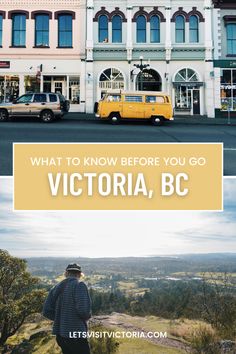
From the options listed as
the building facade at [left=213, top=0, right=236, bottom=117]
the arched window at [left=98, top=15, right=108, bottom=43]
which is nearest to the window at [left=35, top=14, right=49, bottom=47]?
the arched window at [left=98, top=15, right=108, bottom=43]

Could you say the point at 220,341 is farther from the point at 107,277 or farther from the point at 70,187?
the point at 70,187

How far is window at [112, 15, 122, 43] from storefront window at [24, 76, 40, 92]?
193cm

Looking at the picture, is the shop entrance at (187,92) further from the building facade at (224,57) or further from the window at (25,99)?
the window at (25,99)

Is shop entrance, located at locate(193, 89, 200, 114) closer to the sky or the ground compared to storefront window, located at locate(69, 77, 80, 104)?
closer to the ground

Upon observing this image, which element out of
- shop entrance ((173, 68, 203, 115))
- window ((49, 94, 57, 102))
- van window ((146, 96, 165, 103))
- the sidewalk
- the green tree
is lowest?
the green tree

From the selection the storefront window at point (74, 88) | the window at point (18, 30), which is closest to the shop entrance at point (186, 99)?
the storefront window at point (74, 88)

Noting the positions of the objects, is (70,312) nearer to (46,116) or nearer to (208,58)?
(46,116)

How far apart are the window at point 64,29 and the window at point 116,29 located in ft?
3.24

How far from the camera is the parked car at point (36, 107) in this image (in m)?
8.67

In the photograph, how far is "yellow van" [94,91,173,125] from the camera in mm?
8258

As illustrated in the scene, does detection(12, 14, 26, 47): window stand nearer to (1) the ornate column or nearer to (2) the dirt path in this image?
(1) the ornate column

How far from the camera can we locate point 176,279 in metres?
2.54

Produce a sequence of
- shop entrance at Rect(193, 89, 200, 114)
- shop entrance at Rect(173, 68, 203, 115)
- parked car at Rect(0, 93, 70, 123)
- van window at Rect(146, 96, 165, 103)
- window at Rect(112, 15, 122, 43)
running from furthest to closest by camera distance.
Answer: window at Rect(112, 15, 122, 43)
shop entrance at Rect(193, 89, 200, 114)
shop entrance at Rect(173, 68, 203, 115)
parked car at Rect(0, 93, 70, 123)
van window at Rect(146, 96, 165, 103)

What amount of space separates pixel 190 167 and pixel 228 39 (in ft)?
29.5
